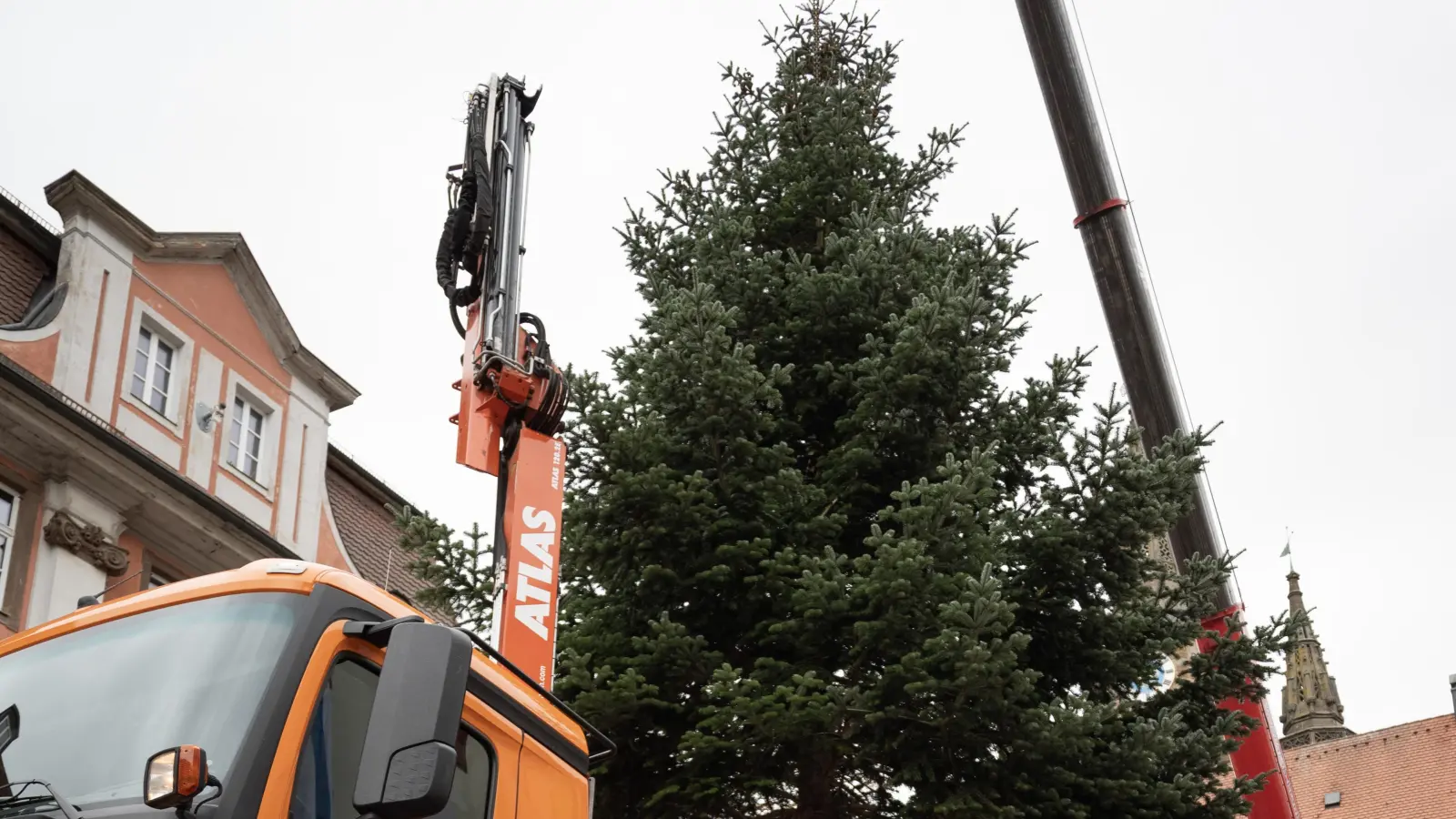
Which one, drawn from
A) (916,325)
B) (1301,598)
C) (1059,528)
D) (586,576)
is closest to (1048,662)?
(1059,528)

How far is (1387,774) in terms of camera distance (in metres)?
49.1

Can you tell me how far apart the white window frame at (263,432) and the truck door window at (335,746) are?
15257mm

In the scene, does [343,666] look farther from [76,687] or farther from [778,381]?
[778,381]

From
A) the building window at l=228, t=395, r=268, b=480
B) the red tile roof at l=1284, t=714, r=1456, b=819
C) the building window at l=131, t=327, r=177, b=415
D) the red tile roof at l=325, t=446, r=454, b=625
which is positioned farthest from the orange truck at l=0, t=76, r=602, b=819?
the red tile roof at l=1284, t=714, r=1456, b=819

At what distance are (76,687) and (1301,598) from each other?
83327 millimetres

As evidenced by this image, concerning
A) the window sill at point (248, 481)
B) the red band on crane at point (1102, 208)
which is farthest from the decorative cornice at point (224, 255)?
the red band on crane at point (1102, 208)

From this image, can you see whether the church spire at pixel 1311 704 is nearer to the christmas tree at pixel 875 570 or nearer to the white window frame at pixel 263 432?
the white window frame at pixel 263 432

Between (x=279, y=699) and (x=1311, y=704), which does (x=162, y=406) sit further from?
(x=1311, y=704)

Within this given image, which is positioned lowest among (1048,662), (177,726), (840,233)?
(177,726)

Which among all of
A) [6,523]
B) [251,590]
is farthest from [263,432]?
[251,590]

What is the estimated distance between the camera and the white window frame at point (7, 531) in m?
15.7

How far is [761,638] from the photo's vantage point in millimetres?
10758

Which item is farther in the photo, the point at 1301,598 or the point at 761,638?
the point at 1301,598

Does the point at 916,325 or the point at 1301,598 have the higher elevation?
the point at 1301,598
